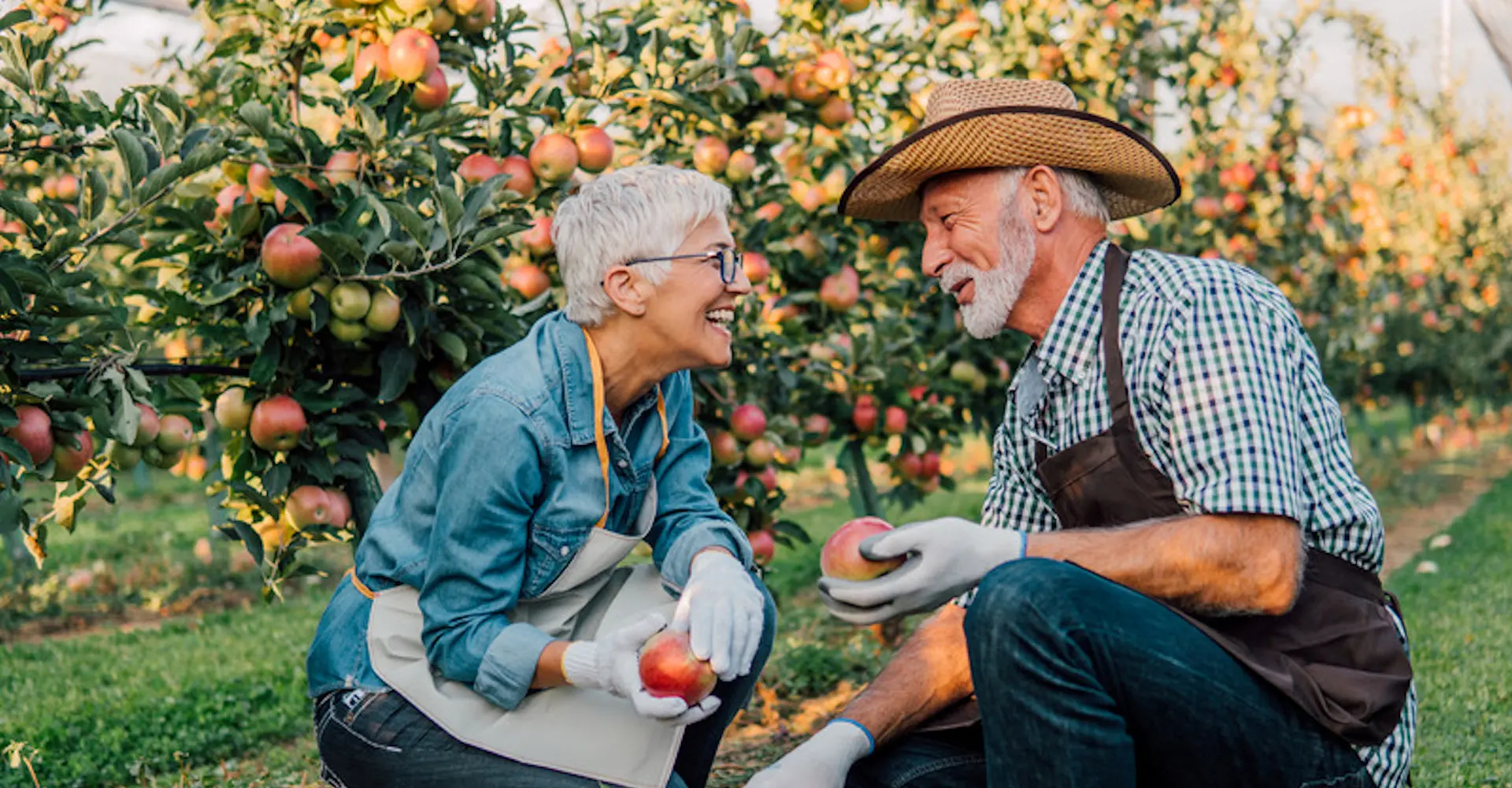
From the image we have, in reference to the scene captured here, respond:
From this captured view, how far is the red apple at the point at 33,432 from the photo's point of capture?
76.0 inches

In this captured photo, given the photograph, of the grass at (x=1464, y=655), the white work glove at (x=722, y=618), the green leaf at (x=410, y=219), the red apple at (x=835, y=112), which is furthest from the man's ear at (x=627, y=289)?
the grass at (x=1464, y=655)

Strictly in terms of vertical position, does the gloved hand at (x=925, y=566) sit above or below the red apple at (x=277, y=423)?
above

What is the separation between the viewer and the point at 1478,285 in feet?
32.2

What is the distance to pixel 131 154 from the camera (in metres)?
1.98

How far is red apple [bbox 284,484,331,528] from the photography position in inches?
92.1

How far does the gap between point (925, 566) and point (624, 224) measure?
0.61 meters

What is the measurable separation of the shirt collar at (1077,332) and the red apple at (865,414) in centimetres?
155

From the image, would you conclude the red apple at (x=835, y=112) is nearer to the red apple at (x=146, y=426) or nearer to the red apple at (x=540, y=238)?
the red apple at (x=540, y=238)

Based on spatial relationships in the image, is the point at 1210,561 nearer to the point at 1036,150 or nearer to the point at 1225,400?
the point at 1225,400

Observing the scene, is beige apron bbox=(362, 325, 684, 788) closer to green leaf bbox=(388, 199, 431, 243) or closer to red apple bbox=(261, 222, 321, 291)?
green leaf bbox=(388, 199, 431, 243)

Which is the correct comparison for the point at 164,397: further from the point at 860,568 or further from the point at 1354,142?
the point at 1354,142

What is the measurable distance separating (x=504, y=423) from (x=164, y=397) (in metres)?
1.00

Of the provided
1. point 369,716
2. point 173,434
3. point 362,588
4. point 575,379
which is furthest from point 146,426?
point 575,379

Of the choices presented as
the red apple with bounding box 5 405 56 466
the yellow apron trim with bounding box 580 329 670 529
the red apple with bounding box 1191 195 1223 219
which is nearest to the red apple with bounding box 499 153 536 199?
the yellow apron trim with bounding box 580 329 670 529
